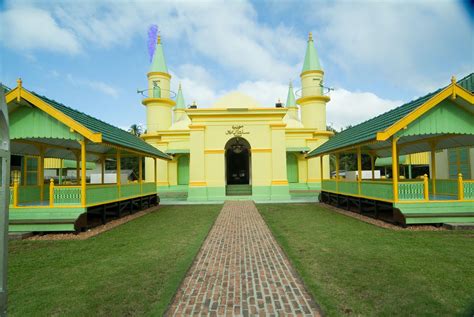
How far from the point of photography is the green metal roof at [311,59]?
84.0 feet

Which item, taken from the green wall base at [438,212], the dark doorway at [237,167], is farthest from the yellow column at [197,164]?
the green wall base at [438,212]

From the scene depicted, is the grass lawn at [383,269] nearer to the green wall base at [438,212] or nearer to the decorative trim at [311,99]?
the green wall base at [438,212]

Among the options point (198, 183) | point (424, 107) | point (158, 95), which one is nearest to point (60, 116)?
point (198, 183)

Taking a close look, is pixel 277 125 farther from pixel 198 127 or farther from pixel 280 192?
pixel 198 127

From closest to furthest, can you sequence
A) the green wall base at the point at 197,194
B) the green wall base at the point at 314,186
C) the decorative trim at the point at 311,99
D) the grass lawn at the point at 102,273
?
1. the grass lawn at the point at 102,273
2. the green wall base at the point at 197,194
3. the green wall base at the point at 314,186
4. the decorative trim at the point at 311,99

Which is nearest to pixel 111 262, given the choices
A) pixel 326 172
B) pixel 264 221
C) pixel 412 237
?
pixel 264 221

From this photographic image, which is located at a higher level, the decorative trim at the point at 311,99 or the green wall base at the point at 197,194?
the decorative trim at the point at 311,99

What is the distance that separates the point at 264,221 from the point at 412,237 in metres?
4.69

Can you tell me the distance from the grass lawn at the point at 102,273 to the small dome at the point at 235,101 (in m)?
16.4

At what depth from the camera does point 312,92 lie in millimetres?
25656

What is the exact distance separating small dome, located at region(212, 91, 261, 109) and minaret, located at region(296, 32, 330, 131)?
497 centimetres

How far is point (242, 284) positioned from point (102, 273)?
2637 millimetres

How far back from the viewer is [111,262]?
5.86 metres

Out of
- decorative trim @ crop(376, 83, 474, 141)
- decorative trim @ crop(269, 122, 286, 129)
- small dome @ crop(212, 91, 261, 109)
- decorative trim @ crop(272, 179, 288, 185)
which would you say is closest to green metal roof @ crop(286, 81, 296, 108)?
small dome @ crop(212, 91, 261, 109)
